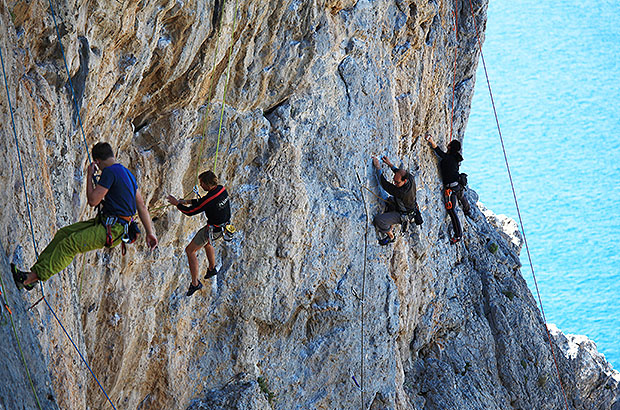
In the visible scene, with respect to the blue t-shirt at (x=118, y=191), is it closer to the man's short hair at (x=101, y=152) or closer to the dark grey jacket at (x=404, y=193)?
the man's short hair at (x=101, y=152)

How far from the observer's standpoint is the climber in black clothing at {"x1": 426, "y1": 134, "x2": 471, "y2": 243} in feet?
45.9

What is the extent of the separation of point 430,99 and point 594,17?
1072 inches

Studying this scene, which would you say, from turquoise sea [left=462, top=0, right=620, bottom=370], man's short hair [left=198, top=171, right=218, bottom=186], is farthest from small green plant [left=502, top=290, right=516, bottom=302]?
turquoise sea [left=462, top=0, right=620, bottom=370]

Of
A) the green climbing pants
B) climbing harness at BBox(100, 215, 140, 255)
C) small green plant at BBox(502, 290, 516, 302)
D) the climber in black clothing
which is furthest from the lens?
small green plant at BBox(502, 290, 516, 302)

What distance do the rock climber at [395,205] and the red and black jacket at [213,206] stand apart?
3.91 meters

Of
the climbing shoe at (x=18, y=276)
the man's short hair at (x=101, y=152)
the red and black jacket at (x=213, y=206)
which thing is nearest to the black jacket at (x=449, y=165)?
the red and black jacket at (x=213, y=206)

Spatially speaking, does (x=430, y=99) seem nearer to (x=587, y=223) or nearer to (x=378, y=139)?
(x=378, y=139)

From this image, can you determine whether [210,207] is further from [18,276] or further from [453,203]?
[453,203]

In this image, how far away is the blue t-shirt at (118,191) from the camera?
21.5 feet

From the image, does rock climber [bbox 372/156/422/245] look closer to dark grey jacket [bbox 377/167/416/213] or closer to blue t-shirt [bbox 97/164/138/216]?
dark grey jacket [bbox 377/167/416/213]

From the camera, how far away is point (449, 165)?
1420 cm

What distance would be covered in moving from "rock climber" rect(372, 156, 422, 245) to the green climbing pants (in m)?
5.58

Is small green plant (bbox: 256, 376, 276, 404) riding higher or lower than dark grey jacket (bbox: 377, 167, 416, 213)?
lower

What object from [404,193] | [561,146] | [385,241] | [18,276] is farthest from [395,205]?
[561,146]
